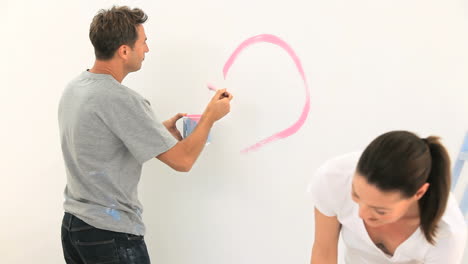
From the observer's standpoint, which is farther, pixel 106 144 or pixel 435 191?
pixel 106 144

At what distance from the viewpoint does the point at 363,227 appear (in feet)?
2.95

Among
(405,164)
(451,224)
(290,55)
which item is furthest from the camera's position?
(290,55)

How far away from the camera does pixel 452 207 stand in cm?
86

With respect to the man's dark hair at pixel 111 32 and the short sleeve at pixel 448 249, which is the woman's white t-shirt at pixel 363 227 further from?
the man's dark hair at pixel 111 32

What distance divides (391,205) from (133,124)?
2.06 feet

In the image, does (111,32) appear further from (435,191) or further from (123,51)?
(435,191)

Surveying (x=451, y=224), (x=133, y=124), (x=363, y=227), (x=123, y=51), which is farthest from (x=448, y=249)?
(x=123, y=51)

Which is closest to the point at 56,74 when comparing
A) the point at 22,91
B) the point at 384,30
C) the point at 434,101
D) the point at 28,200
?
the point at 22,91

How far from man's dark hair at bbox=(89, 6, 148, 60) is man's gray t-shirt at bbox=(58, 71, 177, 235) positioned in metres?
0.07

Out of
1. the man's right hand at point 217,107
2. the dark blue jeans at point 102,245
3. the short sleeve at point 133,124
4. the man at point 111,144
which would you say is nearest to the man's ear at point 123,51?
the man at point 111,144

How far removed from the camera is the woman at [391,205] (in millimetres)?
724

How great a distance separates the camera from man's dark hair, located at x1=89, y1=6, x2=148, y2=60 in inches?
42.6

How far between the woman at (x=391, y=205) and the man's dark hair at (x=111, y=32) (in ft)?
2.00

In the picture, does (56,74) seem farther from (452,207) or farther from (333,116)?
(452,207)
